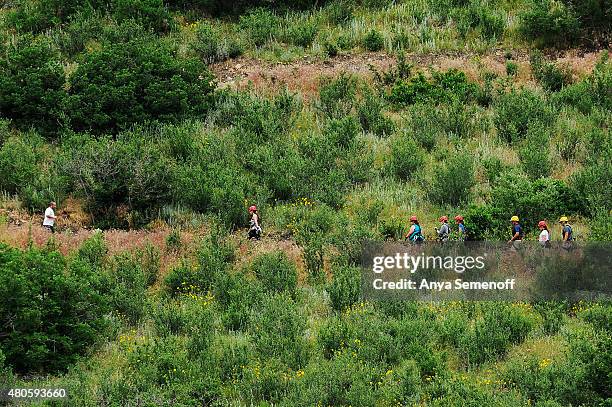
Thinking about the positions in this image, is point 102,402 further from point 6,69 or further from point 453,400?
point 6,69

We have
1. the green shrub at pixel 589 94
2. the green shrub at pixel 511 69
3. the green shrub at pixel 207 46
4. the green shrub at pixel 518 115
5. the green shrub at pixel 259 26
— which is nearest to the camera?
the green shrub at pixel 518 115

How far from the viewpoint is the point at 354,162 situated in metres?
24.7

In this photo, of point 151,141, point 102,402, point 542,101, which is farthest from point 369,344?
point 542,101

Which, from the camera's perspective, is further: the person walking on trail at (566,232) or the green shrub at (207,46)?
the green shrub at (207,46)

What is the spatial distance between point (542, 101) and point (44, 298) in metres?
13.7

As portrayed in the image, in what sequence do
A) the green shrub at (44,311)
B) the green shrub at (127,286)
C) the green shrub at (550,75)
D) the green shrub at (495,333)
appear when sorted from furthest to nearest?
1. the green shrub at (550,75)
2. the green shrub at (127,286)
3. the green shrub at (495,333)
4. the green shrub at (44,311)

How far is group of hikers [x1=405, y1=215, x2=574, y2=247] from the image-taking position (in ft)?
65.9

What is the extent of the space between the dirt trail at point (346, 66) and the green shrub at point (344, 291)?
384 inches

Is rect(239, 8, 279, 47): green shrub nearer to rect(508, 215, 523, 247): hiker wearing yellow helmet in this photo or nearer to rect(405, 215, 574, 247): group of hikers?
rect(405, 215, 574, 247): group of hikers

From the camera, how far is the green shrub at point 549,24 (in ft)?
98.3

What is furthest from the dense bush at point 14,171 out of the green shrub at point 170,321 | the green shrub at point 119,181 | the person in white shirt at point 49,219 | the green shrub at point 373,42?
the green shrub at point 373,42

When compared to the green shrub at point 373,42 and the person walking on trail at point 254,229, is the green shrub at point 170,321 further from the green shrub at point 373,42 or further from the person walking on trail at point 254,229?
the green shrub at point 373,42

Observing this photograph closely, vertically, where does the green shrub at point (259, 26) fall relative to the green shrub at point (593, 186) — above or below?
above

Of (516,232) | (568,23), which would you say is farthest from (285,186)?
(568,23)
